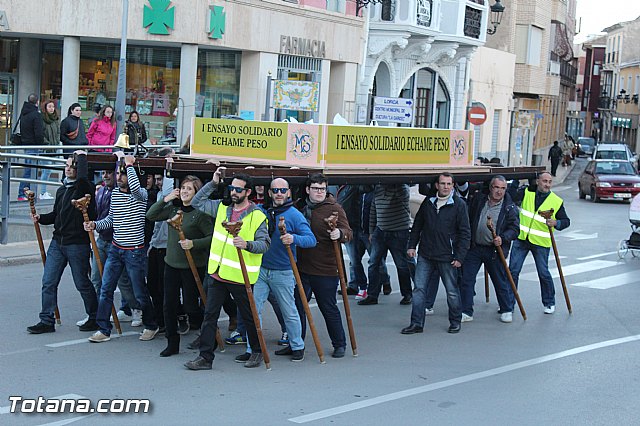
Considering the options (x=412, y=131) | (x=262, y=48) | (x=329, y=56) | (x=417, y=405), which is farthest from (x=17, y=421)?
(x=329, y=56)

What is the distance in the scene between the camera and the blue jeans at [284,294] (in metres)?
10.5

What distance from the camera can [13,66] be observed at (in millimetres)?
25859

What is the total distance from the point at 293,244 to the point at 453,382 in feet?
6.52

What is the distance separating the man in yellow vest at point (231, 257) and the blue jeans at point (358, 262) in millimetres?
4192

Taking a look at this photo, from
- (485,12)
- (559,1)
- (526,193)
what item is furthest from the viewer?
(559,1)

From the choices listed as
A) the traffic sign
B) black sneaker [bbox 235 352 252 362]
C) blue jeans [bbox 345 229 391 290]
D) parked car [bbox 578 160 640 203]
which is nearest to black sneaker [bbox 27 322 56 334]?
black sneaker [bbox 235 352 252 362]

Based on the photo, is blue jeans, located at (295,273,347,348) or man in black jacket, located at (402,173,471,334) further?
man in black jacket, located at (402,173,471,334)

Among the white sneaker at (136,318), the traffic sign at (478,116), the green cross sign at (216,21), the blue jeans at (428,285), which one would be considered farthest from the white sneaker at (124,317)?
the traffic sign at (478,116)

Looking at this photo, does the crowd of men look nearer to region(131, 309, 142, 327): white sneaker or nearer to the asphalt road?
region(131, 309, 142, 327): white sneaker

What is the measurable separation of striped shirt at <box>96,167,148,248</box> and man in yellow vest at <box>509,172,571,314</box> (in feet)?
16.7

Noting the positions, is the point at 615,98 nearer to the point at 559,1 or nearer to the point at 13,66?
the point at 559,1

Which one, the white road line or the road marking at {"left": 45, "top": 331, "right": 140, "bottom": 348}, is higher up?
the white road line

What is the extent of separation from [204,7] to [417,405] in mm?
18474

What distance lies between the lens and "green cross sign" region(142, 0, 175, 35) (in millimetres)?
25094
